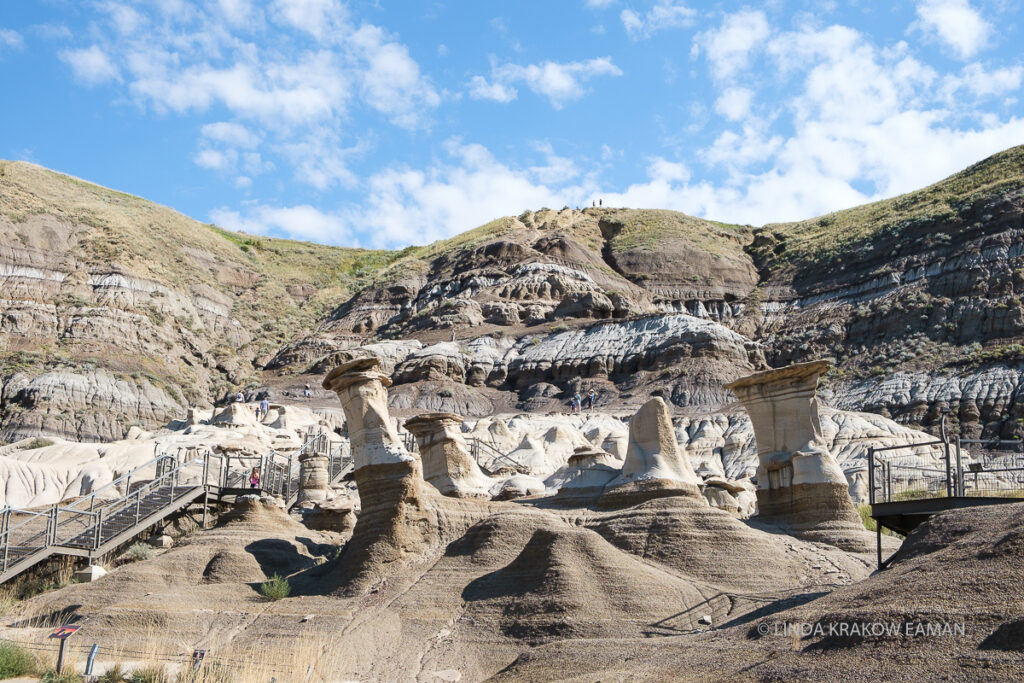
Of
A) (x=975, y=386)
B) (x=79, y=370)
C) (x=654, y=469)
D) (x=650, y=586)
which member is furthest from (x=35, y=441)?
(x=975, y=386)

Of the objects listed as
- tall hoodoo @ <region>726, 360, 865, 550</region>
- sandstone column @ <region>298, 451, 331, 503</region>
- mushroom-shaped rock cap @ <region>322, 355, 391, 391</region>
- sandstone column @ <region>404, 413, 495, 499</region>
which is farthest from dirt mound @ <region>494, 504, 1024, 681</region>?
sandstone column @ <region>298, 451, 331, 503</region>

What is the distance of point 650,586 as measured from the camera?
17000mm

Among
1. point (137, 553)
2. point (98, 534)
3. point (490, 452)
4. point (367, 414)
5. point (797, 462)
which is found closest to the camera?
point (367, 414)

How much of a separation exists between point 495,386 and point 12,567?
2075 inches

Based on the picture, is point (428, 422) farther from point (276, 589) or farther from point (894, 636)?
point (894, 636)

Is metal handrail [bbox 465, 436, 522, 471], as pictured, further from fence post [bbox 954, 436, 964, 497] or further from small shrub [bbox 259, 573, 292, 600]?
fence post [bbox 954, 436, 964, 497]

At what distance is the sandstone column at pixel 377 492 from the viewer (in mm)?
20219

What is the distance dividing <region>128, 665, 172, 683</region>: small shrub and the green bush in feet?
5.82

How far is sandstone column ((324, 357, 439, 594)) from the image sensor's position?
2022 centimetres

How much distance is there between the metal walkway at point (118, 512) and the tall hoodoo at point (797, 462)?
13.4m

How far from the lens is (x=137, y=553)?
24188mm

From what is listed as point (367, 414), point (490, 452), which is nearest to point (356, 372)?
point (367, 414)

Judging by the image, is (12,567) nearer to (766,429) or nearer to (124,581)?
(124,581)

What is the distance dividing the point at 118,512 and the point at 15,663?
34.5ft
